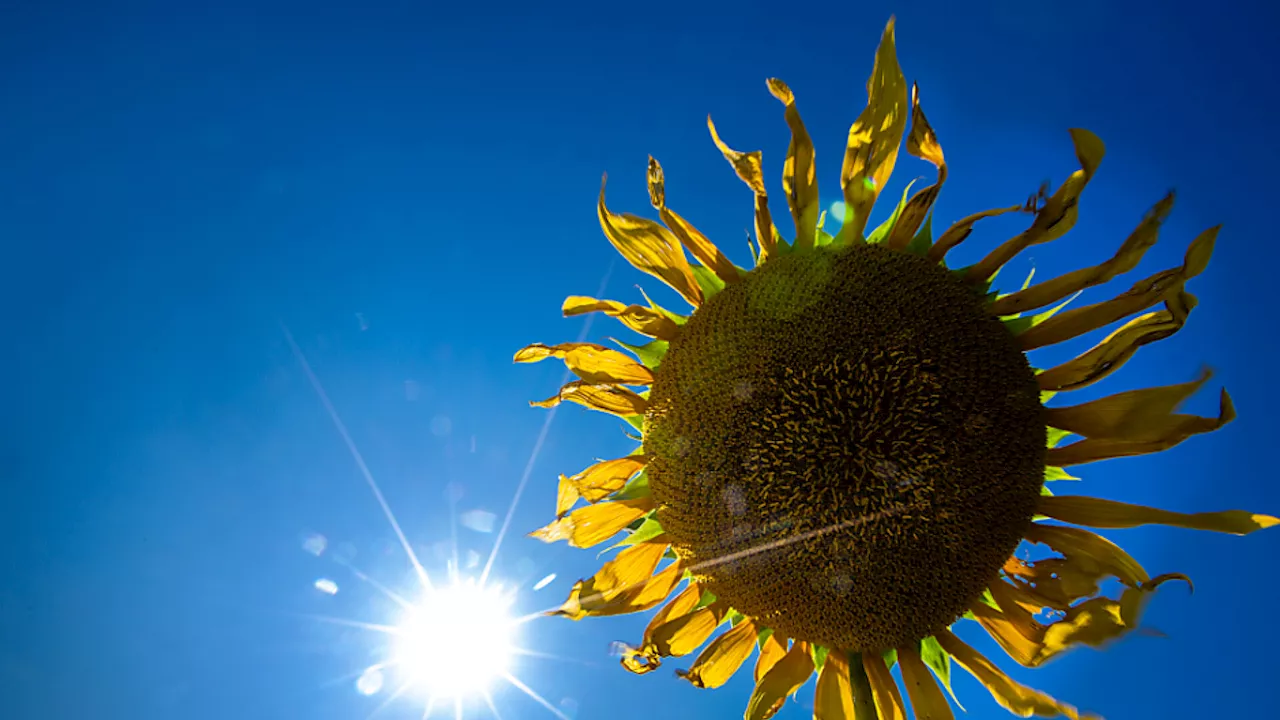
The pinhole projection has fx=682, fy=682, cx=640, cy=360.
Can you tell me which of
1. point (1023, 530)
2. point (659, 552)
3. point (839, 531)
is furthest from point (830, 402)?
point (659, 552)

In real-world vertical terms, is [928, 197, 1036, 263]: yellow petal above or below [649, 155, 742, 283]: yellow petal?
below

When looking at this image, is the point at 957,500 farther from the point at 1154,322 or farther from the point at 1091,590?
the point at 1154,322

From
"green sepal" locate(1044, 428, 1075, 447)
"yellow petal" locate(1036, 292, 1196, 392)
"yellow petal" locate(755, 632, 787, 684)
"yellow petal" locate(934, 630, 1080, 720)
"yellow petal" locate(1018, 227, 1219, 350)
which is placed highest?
"yellow petal" locate(1018, 227, 1219, 350)

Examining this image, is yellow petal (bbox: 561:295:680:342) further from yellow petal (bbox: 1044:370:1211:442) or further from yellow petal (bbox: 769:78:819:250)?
yellow petal (bbox: 1044:370:1211:442)

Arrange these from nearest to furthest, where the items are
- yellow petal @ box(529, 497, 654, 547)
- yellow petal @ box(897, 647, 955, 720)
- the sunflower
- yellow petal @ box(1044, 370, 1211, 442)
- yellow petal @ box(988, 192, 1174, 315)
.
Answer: the sunflower → yellow petal @ box(1044, 370, 1211, 442) → yellow petal @ box(988, 192, 1174, 315) → yellow petal @ box(897, 647, 955, 720) → yellow petal @ box(529, 497, 654, 547)

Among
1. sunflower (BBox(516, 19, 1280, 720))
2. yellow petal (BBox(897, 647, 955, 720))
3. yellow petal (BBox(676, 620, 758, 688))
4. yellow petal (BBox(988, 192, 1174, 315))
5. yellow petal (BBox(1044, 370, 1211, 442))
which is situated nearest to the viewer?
sunflower (BBox(516, 19, 1280, 720))

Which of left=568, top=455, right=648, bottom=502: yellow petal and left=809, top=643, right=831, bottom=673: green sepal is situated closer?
left=809, top=643, right=831, bottom=673: green sepal

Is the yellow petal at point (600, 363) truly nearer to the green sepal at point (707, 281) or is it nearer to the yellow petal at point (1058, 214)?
the green sepal at point (707, 281)

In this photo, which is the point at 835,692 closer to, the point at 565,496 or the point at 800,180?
the point at 565,496

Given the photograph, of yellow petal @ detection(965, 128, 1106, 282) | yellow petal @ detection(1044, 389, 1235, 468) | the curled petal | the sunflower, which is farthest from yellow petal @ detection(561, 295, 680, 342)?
yellow petal @ detection(1044, 389, 1235, 468)
